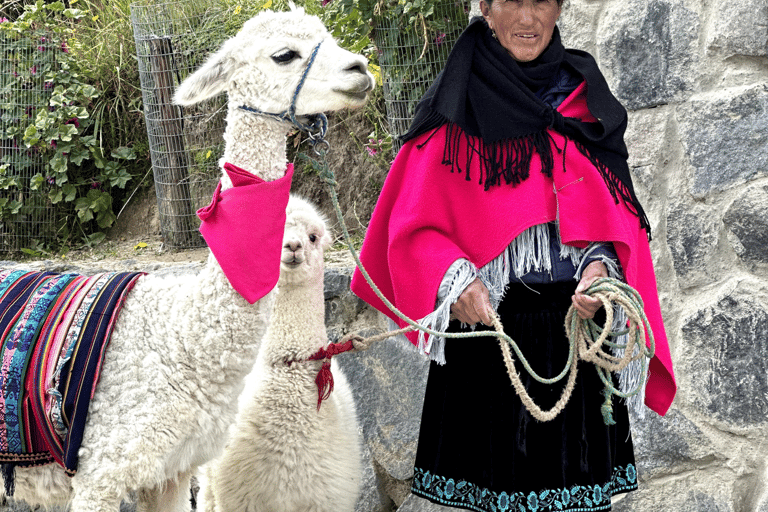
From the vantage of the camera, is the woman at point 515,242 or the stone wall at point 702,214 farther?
the stone wall at point 702,214

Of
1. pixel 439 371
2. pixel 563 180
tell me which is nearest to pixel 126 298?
pixel 439 371

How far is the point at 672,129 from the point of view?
2.83 metres

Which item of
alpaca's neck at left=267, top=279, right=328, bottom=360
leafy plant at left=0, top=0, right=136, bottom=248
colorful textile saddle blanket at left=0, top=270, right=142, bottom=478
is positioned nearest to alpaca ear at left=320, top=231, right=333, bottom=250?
alpaca's neck at left=267, top=279, right=328, bottom=360

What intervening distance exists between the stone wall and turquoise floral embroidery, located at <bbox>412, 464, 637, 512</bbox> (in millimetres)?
751

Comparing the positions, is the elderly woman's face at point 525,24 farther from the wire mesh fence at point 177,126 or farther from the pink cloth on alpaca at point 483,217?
the wire mesh fence at point 177,126

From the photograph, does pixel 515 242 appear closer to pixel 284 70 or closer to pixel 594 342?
pixel 594 342

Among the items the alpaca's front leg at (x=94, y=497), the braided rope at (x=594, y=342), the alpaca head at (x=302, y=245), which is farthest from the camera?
the alpaca head at (x=302, y=245)

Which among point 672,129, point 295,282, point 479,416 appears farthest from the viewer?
point 672,129

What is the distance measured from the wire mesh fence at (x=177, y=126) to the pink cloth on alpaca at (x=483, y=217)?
254 centimetres

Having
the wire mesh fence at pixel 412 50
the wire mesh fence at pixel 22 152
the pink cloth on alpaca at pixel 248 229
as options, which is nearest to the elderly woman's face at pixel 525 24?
the pink cloth on alpaca at pixel 248 229

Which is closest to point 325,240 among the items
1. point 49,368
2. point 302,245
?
point 302,245

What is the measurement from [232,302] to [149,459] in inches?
18.8

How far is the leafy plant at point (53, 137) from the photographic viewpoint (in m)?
4.79

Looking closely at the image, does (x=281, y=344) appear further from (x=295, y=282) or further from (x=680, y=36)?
(x=680, y=36)
